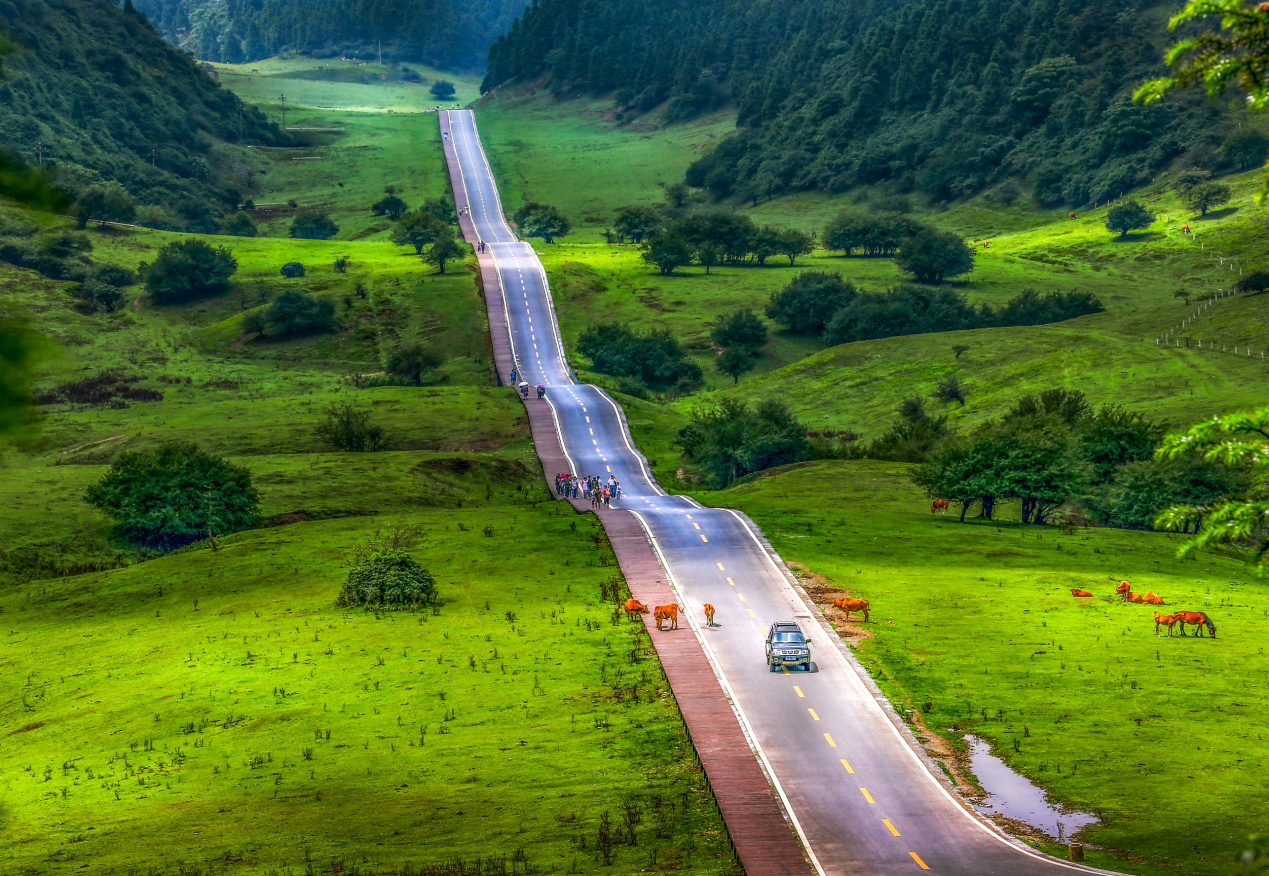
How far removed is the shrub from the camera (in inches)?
2219

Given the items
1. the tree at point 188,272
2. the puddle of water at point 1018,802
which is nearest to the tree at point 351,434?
the tree at point 188,272

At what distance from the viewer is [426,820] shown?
111 ft

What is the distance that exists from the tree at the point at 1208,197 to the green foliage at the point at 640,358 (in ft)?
281

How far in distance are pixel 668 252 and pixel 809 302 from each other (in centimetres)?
2814

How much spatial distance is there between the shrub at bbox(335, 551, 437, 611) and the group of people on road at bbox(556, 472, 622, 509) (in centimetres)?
2622

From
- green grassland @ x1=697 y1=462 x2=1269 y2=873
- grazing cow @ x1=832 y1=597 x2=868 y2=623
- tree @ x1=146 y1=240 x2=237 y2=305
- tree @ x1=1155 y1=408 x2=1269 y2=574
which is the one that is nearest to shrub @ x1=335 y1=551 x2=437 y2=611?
green grassland @ x1=697 y1=462 x2=1269 y2=873

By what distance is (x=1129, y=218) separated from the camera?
600 feet

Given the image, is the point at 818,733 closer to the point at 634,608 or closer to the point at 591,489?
the point at 634,608

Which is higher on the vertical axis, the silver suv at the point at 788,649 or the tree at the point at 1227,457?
the silver suv at the point at 788,649

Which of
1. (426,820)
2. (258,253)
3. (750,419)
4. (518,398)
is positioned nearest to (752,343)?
(518,398)

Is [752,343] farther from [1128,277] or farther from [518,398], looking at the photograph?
[1128,277]

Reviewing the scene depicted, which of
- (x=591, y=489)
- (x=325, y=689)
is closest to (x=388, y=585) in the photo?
(x=325, y=689)

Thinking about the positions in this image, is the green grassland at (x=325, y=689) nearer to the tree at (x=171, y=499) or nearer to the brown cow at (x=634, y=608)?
the brown cow at (x=634, y=608)

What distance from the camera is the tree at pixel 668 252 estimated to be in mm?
178875
